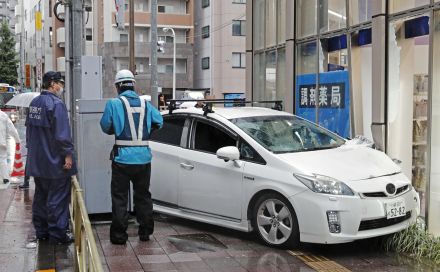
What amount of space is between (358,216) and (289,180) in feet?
2.67

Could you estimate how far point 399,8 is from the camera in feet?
25.4

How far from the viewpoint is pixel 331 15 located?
10.1 metres

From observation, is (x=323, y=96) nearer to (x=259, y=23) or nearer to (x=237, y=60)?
(x=259, y=23)

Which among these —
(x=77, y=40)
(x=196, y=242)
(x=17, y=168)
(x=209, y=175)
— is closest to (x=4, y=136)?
(x=17, y=168)

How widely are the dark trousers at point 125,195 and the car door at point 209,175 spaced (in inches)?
33.3

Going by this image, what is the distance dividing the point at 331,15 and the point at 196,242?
5291mm

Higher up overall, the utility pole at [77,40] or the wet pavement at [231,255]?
the utility pole at [77,40]

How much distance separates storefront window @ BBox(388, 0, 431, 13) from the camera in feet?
23.7

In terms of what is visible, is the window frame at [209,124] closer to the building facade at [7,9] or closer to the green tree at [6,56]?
the green tree at [6,56]

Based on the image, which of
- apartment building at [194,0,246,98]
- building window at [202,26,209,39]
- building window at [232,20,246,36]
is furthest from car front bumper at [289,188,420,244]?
building window at [202,26,209,39]

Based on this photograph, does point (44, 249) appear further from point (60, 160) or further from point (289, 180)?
point (289, 180)

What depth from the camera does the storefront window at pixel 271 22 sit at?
1244cm

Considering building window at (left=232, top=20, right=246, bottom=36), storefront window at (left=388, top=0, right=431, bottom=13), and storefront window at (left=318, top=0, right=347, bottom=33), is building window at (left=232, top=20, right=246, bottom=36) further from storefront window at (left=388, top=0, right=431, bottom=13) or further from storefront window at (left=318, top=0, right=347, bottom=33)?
storefront window at (left=388, top=0, right=431, bottom=13)

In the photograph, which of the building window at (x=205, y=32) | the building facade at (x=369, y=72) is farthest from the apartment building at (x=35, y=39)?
the building facade at (x=369, y=72)
